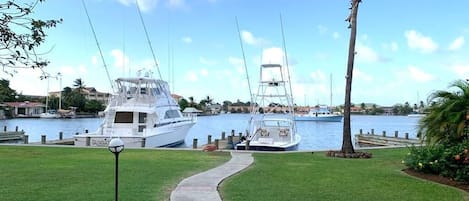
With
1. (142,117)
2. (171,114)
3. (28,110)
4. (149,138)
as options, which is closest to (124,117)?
(142,117)

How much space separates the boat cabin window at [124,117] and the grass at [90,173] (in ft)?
42.1

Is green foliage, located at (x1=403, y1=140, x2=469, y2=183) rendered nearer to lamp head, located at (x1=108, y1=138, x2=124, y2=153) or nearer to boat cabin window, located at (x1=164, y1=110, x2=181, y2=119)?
lamp head, located at (x1=108, y1=138, x2=124, y2=153)

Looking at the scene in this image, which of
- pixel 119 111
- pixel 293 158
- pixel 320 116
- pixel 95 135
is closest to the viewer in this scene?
pixel 293 158

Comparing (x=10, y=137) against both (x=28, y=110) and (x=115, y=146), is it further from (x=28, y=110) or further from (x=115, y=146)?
(x=28, y=110)

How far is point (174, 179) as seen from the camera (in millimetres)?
11750

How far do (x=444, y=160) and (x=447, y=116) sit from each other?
1383 millimetres

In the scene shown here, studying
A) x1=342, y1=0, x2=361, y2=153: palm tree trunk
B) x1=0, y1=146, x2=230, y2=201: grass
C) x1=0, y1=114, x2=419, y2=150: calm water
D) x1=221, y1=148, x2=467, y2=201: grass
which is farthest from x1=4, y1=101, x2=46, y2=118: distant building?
x1=221, y1=148, x2=467, y2=201: grass

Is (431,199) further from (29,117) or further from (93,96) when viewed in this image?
(93,96)

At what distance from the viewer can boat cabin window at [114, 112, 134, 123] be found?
107ft

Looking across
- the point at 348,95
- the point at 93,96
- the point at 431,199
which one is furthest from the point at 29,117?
the point at 431,199

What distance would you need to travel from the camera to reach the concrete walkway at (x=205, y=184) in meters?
9.31

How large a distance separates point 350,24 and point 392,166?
6.36 metres

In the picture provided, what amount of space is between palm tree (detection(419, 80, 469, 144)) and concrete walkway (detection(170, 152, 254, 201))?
547 cm

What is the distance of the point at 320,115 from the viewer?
370ft
